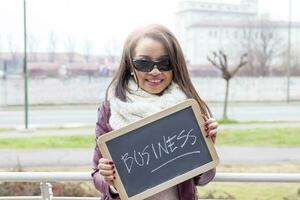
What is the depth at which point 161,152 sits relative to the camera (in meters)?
1.75

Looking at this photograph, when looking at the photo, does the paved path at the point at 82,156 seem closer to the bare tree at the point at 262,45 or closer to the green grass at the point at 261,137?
the green grass at the point at 261,137

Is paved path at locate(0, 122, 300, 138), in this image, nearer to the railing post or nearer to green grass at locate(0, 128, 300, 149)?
green grass at locate(0, 128, 300, 149)

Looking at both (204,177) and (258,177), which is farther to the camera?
(258,177)

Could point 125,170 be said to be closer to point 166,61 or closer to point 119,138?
point 119,138

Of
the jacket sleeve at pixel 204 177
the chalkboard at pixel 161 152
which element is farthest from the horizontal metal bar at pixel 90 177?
the chalkboard at pixel 161 152

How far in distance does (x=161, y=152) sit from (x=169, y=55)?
0.34 metres

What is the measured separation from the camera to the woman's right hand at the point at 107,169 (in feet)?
5.51

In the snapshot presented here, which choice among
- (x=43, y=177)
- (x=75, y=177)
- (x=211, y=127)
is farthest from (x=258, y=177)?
(x=43, y=177)

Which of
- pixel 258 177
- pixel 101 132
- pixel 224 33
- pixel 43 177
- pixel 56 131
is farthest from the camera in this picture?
pixel 224 33

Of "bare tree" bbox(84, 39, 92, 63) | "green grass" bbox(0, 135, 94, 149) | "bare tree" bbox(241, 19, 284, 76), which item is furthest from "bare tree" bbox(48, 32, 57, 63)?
"green grass" bbox(0, 135, 94, 149)

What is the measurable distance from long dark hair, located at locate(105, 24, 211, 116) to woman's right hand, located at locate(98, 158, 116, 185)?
8.9 inches

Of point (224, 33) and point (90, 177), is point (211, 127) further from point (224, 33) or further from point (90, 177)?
point (224, 33)

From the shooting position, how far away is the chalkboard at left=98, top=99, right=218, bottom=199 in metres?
1.72

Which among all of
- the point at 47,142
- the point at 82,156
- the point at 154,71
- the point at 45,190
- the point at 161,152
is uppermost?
the point at 154,71
